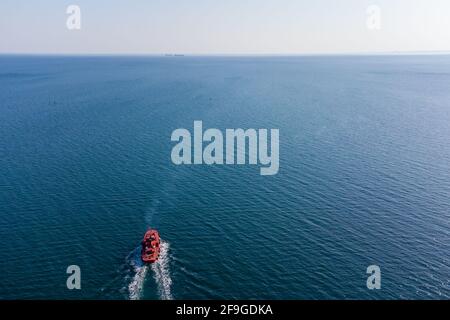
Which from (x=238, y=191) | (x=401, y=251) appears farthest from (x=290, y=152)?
(x=401, y=251)

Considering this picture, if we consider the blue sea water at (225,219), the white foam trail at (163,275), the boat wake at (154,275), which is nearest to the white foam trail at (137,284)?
the boat wake at (154,275)

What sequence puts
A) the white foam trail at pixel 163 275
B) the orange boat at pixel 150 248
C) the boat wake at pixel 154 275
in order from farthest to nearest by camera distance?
the orange boat at pixel 150 248, the white foam trail at pixel 163 275, the boat wake at pixel 154 275

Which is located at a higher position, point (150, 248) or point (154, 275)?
point (150, 248)

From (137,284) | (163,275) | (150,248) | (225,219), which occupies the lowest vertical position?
(137,284)

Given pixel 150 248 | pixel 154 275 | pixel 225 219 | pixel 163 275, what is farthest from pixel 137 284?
pixel 225 219

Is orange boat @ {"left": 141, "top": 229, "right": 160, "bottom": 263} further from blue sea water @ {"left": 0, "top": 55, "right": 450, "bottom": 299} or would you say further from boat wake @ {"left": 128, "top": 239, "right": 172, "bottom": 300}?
blue sea water @ {"left": 0, "top": 55, "right": 450, "bottom": 299}

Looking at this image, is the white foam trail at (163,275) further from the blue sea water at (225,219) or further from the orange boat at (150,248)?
the orange boat at (150,248)

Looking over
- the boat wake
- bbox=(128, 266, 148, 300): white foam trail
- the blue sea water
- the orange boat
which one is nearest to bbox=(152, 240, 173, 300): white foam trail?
the boat wake

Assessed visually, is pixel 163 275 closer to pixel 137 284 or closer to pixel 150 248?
pixel 137 284

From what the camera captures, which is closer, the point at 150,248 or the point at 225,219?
the point at 150,248
